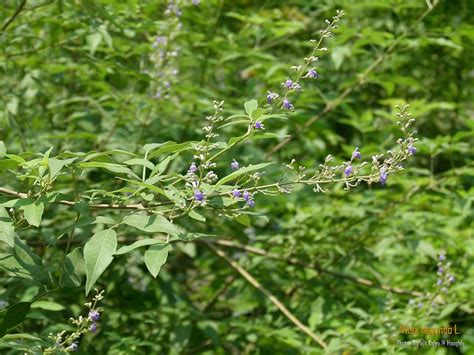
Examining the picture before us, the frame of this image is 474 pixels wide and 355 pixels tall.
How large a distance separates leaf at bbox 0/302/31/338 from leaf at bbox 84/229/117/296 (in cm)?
40

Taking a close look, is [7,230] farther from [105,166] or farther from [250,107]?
[250,107]

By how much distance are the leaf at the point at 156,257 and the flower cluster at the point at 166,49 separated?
176 cm

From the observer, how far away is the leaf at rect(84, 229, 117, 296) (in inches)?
65.4

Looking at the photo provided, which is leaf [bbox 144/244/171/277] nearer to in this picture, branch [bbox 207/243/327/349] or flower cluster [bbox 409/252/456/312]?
branch [bbox 207/243/327/349]

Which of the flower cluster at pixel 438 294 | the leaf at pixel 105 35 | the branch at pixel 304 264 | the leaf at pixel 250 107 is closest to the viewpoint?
the leaf at pixel 250 107

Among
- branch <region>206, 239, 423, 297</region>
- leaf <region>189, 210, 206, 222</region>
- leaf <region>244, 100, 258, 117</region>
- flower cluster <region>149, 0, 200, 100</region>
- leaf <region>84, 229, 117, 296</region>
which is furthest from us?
branch <region>206, 239, 423, 297</region>

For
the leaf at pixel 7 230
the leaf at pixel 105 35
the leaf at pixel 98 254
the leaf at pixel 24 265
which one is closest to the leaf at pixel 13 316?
the leaf at pixel 24 265

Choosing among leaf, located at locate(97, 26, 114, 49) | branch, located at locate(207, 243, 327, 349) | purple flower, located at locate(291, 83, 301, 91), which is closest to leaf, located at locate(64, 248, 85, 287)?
purple flower, located at locate(291, 83, 301, 91)

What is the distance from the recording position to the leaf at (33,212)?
5.64ft

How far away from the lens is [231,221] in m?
4.07

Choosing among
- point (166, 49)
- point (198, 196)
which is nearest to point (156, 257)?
point (198, 196)

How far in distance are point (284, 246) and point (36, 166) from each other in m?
2.23

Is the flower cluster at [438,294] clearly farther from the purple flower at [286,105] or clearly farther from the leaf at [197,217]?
the leaf at [197,217]

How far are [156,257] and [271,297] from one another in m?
1.93
